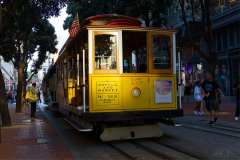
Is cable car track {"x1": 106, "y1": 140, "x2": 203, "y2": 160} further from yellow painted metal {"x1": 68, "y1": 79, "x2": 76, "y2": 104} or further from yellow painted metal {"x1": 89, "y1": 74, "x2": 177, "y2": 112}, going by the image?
yellow painted metal {"x1": 68, "y1": 79, "x2": 76, "y2": 104}

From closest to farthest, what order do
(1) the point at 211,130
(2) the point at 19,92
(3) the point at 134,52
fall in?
(3) the point at 134,52, (1) the point at 211,130, (2) the point at 19,92

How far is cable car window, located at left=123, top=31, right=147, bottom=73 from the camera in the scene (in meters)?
14.8

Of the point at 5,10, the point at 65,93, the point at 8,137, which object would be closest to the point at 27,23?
the point at 5,10

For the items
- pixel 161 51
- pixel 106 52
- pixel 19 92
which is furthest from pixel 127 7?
pixel 106 52

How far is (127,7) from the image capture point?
32.5 metres

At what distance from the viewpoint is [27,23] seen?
82.9ft

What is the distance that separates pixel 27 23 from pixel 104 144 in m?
11.3

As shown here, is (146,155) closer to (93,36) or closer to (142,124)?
(142,124)

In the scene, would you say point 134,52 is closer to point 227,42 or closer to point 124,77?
point 124,77

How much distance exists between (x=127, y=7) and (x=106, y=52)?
1820 cm

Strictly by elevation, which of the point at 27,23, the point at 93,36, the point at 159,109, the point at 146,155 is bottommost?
the point at 146,155

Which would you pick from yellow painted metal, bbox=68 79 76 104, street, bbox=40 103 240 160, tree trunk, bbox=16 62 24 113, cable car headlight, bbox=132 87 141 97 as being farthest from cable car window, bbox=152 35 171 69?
tree trunk, bbox=16 62 24 113

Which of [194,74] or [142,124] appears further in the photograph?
[194,74]

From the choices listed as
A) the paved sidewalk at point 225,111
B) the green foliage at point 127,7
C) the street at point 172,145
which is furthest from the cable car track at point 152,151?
the green foliage at point 127,7
